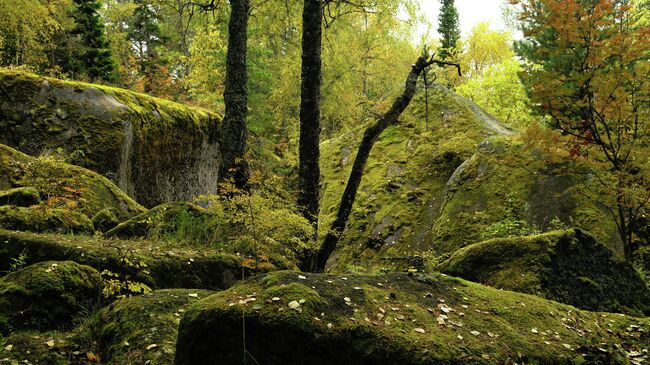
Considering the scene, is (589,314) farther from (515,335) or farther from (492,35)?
(492,35)

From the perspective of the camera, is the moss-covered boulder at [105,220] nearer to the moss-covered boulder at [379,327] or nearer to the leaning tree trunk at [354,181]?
the leaning tree trunk at [354,181]

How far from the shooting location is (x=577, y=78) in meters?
5.11

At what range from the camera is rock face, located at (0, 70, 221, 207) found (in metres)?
7.51

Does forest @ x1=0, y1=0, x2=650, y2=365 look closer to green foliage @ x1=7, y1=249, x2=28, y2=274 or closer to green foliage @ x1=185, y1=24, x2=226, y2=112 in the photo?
green foliage @ x1=7, y1=249, x2=28, y2=274

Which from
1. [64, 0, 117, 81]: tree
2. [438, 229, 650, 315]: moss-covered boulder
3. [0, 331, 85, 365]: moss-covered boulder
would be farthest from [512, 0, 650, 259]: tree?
[64, 0, 117, 81]: tree

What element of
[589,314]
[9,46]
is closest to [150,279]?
[589,314]

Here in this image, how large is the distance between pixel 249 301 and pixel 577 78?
454 centimetres

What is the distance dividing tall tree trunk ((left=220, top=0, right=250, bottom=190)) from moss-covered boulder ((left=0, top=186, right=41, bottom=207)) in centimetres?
255

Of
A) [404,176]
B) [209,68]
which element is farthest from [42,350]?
[209,68]

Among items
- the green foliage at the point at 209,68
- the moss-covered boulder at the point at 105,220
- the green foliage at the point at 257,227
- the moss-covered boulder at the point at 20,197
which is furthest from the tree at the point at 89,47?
the green foliage at the point at 257,227

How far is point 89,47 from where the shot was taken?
21.1m

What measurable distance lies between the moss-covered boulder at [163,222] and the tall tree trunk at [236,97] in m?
0.93

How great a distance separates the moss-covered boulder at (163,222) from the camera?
5.88m

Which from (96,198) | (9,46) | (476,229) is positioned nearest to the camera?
(96,198)
